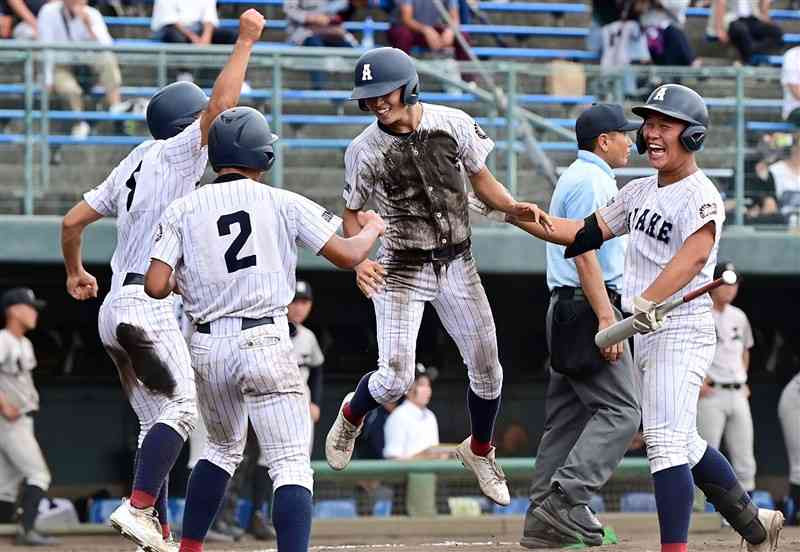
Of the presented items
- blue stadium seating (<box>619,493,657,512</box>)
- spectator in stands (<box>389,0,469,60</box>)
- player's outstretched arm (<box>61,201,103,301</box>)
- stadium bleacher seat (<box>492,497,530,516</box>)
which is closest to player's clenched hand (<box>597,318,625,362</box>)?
player's outstretched arm (<box>61,201,103,301</box>)

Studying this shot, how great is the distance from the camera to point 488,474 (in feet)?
27.7

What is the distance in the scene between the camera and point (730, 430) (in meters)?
12.9

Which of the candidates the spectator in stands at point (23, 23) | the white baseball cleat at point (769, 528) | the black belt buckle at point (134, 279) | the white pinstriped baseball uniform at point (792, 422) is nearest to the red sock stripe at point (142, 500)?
the black belt buckle at point (134, 279)

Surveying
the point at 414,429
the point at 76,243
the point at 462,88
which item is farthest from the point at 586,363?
the point at 414,429

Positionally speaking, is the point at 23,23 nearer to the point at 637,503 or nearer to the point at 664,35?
the point at 664,35

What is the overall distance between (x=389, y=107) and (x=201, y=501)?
192 cm

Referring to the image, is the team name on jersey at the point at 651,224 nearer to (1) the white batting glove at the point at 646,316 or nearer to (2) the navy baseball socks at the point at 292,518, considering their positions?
(1) the white batting glove at the point at 646,316

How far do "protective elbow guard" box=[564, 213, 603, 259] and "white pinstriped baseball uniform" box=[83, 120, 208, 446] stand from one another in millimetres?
1700

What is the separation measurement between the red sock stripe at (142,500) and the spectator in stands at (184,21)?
6.50m

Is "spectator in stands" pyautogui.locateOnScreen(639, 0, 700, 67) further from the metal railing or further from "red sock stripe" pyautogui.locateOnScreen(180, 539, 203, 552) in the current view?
"red sock stripe" pyautogui.locateOnScreen(180, 539, 203, 552)

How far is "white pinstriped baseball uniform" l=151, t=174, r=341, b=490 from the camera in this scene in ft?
21.7

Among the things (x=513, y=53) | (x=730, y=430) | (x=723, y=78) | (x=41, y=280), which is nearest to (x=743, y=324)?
(x=730, y=430)

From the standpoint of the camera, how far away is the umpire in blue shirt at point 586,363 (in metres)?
8.50

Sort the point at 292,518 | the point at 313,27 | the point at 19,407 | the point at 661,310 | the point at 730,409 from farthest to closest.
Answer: the point at 313,27 < the point at 730,409 < the point at 19,407 < the point at 661,310 < the point at 292,518
